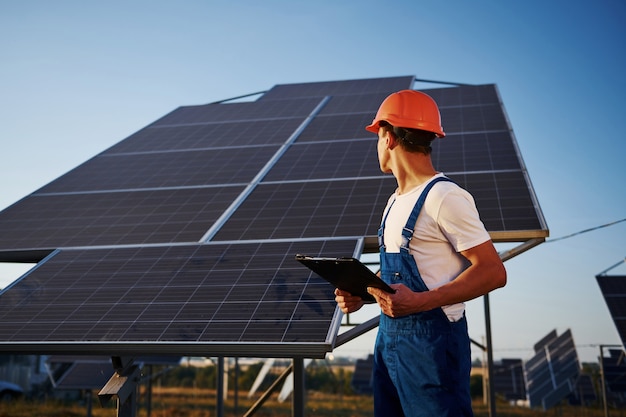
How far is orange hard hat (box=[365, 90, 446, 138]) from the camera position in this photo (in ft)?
10.1

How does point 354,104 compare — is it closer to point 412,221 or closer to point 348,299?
point 348,299

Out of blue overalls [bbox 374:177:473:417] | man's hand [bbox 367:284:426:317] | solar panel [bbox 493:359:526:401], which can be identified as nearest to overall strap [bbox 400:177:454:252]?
blue overalls [bbox 374:177:473:417]

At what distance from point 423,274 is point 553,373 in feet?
76.0

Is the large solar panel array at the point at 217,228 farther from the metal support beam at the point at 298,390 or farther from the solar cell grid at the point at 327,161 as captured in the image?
the metal support beam at the point at 298,390

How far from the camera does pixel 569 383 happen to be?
2398 cm

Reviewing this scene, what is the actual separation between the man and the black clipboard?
6 centimetres

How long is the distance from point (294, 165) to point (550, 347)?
20.7 m

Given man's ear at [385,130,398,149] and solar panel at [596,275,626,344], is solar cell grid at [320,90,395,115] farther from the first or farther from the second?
man's ear at [385,130,398,149]

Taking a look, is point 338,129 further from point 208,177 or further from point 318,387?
point 318,387

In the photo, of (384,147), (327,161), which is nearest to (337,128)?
(327,161)

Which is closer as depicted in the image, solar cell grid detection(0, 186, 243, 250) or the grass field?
solar cell grid detection(0, 186, 243, 250)

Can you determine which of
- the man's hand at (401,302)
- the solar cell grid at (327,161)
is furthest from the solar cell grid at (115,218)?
the man's hand at (401,302)

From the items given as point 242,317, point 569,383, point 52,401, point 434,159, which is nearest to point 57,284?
point 242,317

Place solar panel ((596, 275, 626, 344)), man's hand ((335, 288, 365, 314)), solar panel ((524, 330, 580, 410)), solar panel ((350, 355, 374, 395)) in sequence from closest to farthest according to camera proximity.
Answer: man's hand ((335, 288, 365, 314)) < solar panel ((596, 275, 626, 344)) < solar panel ((524, 330, 580, 410)) < solar panel ((350, 355, 374, 395))
